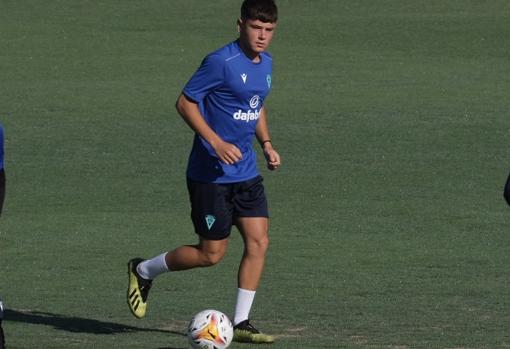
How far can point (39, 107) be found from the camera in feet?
72.0

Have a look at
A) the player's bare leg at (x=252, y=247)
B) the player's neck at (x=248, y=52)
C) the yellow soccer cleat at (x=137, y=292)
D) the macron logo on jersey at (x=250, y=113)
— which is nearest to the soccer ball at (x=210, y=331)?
the player's bare leg at (x=252, y=247)

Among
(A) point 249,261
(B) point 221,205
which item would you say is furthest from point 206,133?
(A) point 249,261

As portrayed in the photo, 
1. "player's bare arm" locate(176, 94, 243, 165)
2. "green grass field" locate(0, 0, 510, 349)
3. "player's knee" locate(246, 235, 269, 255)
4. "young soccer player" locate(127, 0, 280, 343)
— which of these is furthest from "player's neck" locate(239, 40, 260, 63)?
"green grass field" locate(0, 0, 510, 349)

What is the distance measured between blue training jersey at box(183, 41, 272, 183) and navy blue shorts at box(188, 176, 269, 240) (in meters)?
0.05

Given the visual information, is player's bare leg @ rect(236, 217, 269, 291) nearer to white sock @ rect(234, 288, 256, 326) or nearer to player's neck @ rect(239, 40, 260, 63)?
white sock @ rect(234, 288, 256, 326)

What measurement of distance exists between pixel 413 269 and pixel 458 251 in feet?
3.40

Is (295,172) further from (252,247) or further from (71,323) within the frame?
(252,247)

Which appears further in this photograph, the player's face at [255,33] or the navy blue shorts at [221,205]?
the navy blue shorts at [221,205]

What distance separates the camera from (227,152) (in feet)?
28.5

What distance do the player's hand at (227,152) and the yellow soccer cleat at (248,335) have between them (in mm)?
1060

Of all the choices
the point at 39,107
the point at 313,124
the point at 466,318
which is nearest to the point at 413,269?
the point at 466,318

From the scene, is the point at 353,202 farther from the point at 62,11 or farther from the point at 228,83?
the point at 62,11

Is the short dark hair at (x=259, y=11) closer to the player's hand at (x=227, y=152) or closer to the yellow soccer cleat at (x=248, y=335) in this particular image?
the player's hand at (x=227, y=152)

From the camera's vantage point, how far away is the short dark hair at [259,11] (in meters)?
8.81
